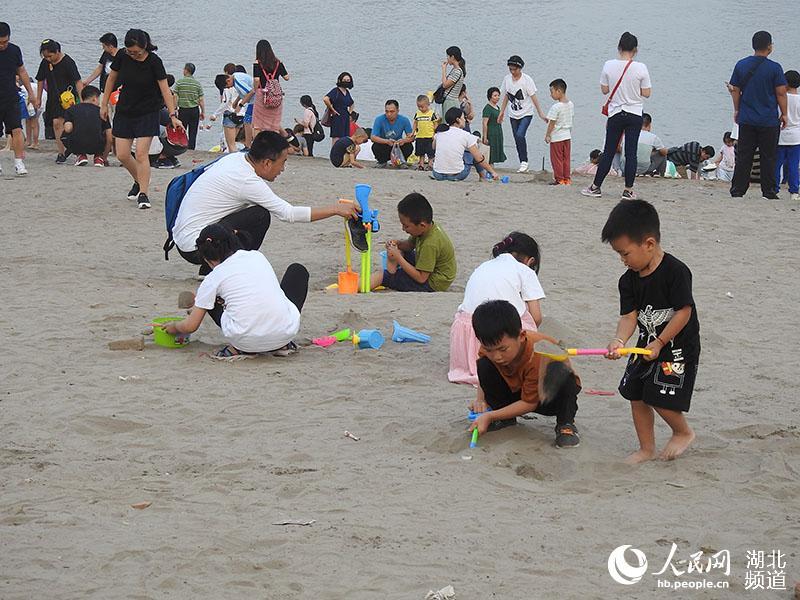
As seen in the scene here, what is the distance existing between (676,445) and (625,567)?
1.31 m

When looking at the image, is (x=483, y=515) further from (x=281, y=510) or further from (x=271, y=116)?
(x=271, y=116)

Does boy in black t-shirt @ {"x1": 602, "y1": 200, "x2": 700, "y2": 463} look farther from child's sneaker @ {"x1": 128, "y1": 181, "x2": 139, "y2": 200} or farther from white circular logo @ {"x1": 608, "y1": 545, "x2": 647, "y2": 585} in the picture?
child's sneaker @ {"x1": 128, "y1": 181, "x2": 139, "y2": 200}

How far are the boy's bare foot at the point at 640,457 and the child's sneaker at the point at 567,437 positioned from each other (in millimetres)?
254

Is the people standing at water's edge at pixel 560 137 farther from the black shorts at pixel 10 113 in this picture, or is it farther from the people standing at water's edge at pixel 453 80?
the black shorts at pixel 10 113

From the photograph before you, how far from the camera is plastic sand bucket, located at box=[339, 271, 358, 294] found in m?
8.01

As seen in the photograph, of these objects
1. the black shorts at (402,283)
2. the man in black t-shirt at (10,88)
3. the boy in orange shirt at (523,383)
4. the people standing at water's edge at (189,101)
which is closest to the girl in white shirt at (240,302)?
the boy in orange shirt at (523,383)

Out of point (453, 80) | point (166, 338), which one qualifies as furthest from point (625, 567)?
point (453, 80)

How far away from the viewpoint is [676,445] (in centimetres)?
500

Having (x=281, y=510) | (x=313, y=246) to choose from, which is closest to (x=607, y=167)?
(x=313, y=246)

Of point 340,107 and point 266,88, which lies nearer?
point 266,88

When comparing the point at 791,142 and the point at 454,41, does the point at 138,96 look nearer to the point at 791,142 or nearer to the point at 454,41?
the point at 791,142

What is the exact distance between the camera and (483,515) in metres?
4.29

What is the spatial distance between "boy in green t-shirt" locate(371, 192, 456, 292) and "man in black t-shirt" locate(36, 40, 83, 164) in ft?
24.8

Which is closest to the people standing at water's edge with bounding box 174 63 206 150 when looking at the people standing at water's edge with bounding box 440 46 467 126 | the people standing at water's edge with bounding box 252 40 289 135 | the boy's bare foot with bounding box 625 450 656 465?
the people standing at water's edge with bounding box 252 40 289 135
